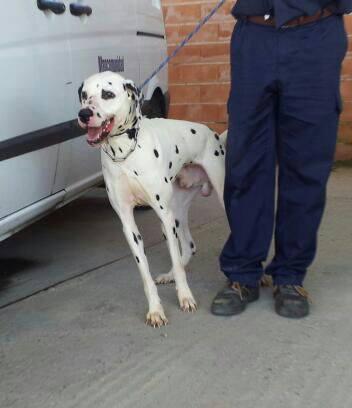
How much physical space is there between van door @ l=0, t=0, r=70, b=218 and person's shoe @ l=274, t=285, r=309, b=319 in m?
1.35

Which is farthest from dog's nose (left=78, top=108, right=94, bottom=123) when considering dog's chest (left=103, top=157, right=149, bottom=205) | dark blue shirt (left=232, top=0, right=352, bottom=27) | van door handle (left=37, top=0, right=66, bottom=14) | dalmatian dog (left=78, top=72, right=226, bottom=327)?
dark blue shirt (left=232, top=0, right=352, bottom=27)

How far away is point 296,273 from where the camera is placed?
3219 millimetres

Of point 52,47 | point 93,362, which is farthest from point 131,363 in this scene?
point 52,47

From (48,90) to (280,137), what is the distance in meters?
1.21

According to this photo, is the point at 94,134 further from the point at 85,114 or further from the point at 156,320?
the point at 156,320

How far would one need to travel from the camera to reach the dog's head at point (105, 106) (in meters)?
2.70

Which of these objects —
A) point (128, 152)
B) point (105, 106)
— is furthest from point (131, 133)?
point (105, 106)

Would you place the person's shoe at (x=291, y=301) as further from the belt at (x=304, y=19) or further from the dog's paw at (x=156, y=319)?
the belt at (x=304, y=19)

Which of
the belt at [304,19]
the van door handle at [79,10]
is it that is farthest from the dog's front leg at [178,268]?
the van door handle at [79,10]

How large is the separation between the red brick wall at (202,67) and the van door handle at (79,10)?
10.9 ft

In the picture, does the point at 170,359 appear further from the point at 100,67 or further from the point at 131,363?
the point at 100,67

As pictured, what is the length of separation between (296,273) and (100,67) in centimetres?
169

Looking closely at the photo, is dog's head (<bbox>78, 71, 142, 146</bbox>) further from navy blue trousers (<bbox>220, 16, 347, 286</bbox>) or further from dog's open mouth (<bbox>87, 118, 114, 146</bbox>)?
navy blue trousers (<bbox>220, 16, 347, 286</bbox>)

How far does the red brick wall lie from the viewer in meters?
6.69
